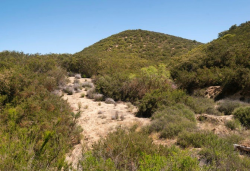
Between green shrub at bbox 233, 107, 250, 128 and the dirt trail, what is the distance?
12.1 ft

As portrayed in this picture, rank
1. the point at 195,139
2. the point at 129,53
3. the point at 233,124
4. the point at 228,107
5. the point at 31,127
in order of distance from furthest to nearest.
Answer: the point at 129,53 → the point at 228,107 → the point at 233,124 → the point at 195,139 → the point at 31,127

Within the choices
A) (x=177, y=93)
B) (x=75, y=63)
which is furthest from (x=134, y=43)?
(x=177, y=93)

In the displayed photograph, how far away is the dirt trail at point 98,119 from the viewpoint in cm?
680

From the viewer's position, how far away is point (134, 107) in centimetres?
1069

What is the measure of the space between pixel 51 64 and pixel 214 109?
12365 millimetres

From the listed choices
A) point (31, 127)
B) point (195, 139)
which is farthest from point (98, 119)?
point (195, 139)

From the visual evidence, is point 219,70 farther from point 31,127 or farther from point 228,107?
A: point 31,127

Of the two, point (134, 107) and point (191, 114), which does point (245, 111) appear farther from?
point (134, 107)

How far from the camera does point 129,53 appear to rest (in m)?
31.0

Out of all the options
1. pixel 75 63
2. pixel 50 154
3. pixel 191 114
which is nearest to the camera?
pixel 50 154

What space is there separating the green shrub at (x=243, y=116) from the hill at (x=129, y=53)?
10418mm

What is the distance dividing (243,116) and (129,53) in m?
25.3

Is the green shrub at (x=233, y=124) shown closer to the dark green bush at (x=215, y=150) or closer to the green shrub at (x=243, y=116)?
the green shrub at (x=243, y=116)

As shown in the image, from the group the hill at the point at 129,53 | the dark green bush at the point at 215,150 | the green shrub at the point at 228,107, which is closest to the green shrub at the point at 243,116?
the green shrub at the point at 228,107
